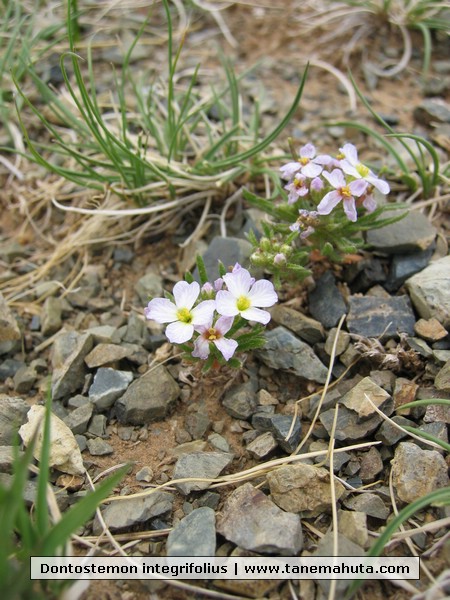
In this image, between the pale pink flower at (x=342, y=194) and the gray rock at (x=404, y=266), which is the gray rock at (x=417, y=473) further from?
the pale pink flower at (x=342, y=194)

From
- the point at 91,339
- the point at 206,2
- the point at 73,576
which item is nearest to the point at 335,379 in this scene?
the point at 91,339

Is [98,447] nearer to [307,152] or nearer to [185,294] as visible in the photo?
[185,294]

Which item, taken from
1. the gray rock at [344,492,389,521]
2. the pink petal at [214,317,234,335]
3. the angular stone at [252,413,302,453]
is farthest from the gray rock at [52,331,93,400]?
the gray rock at [344,492,389,521]

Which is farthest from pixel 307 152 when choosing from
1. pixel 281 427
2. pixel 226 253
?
pixel 281 427

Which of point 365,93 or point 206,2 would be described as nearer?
point 365,93

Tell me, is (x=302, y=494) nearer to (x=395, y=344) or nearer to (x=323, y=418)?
(x=323, y=418)
